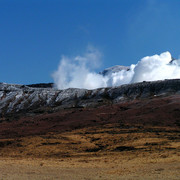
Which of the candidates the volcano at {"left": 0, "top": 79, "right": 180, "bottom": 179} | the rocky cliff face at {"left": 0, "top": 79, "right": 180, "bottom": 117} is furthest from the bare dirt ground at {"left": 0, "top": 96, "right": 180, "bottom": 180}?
the rocky cliff face at {"left": 0, "top": 79, "right": 180, "bottom": 117}

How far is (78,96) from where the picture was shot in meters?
124

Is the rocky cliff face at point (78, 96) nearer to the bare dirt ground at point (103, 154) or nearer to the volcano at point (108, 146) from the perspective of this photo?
the volcano at point (108, 146)

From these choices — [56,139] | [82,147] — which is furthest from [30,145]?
[82,147]

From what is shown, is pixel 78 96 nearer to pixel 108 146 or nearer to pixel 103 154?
pixel 108 146

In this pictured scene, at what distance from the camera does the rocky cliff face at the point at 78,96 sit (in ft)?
346

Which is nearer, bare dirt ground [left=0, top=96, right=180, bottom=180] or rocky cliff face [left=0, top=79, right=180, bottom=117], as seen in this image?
bare dirt ground [left=0, top=96, right=180, bottom=180]

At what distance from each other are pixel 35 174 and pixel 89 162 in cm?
711

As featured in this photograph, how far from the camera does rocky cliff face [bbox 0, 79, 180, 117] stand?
105375 millimetres

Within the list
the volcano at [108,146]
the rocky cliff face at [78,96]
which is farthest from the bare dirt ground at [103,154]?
the rocky cliff face at [78,96]

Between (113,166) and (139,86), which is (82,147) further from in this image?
(139,86)

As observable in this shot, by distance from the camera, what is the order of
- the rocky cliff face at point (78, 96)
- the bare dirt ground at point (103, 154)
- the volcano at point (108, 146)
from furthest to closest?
the rocky cliff face at point (78, 96) < the volcano at point (108, 146) < the bare dirt ground at point (103, 154)

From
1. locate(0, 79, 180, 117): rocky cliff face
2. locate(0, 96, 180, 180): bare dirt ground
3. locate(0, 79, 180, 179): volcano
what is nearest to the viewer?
locate(0, 96, 180, 180): bare dirt ground

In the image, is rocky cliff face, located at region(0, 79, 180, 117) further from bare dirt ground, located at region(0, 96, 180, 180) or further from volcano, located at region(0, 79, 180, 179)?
bare dirt ground, located at region(0, 96, 180, 180)

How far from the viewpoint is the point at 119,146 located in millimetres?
34812
